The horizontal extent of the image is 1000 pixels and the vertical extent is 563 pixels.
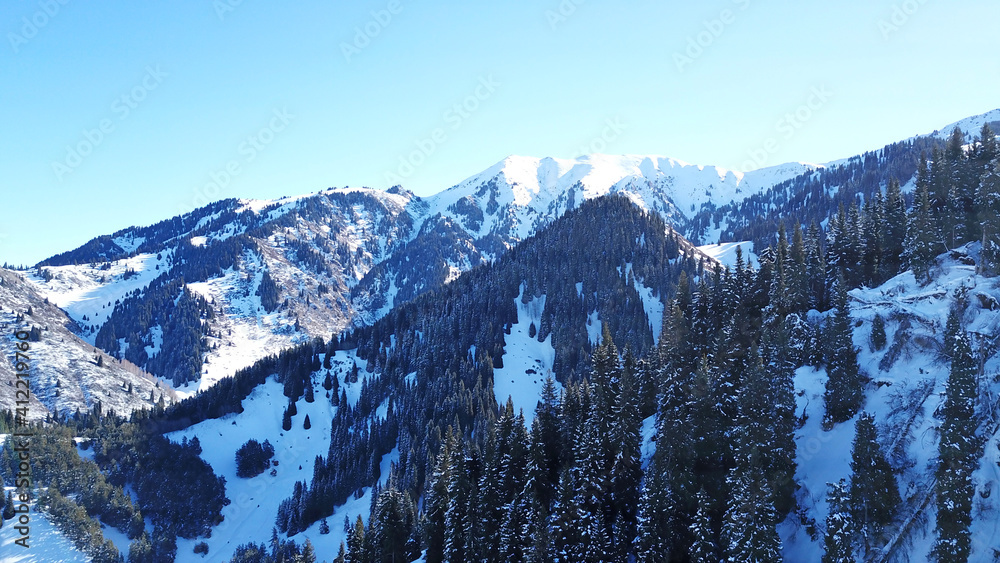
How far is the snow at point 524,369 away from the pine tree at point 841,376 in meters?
95.0

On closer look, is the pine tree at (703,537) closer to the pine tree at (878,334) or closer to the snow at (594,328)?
the pine tree at (878,334)

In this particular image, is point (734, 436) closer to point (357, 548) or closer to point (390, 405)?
point (357, 548)

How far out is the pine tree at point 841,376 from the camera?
60750 millimetres

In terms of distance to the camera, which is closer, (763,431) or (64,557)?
(763,431)

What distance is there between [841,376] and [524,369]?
120510mm

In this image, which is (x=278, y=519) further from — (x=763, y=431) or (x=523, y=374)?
(x=763, y=431)

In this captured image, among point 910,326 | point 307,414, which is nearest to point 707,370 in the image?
point 910,326

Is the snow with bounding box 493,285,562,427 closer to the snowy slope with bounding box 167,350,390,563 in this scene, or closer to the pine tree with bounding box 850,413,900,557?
the snowy slope with bounding box 167,350,390,563

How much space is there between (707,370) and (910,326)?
892 inches

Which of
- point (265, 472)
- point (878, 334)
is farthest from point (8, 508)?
point (878, 334)

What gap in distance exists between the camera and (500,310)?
197875mm

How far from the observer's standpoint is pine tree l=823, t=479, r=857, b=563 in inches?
1860

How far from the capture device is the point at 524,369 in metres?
177

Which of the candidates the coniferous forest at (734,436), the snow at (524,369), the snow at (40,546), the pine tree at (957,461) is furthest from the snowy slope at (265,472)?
the pine tree at (957,461)
